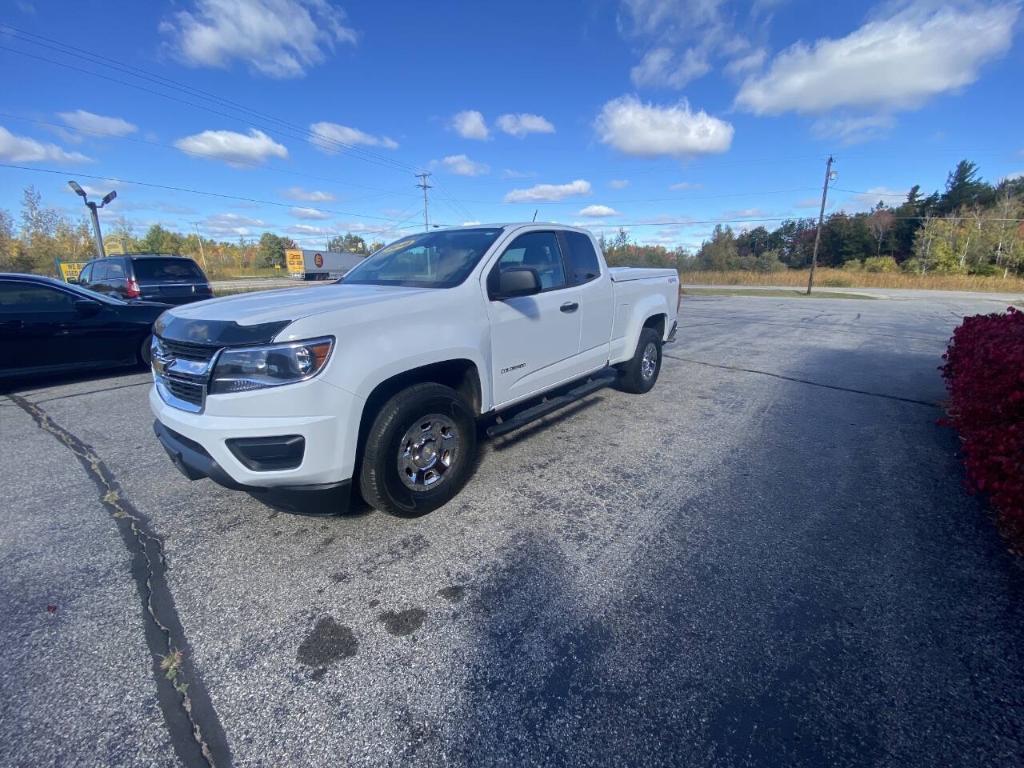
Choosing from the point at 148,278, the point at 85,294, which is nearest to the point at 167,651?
the point at 85,294

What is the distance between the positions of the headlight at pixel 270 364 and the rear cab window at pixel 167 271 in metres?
9.76

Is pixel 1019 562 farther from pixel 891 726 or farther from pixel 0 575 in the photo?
pixel 0 575

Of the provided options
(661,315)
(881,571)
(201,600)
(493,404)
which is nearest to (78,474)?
(201,600)

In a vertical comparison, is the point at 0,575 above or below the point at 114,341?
below

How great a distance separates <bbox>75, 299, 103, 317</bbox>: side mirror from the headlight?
18.9 ft

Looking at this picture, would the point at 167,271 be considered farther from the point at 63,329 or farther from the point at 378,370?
the point at 378,370

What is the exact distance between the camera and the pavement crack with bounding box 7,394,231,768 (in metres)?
1.61

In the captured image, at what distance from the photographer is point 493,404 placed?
135 inches

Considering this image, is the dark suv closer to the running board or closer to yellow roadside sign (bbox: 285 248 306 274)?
the running board

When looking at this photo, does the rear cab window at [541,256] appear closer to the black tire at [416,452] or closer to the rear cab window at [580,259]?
the rear cab window at [580,259]

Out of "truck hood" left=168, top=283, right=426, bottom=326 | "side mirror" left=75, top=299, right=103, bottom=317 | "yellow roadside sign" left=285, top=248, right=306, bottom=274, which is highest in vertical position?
"yellow roadside sign" left=285, top=248, right=306, bottom=274

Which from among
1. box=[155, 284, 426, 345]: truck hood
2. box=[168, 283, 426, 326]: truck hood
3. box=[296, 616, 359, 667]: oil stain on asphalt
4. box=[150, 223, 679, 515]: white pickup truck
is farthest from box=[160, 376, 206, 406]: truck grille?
box=[296, 616, 359, 667]: oil stain on asphalt

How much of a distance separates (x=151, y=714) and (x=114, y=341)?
6591 mm

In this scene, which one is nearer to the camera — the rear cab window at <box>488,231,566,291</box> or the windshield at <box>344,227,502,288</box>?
the windshield at <box>344,227,502,288</box>
